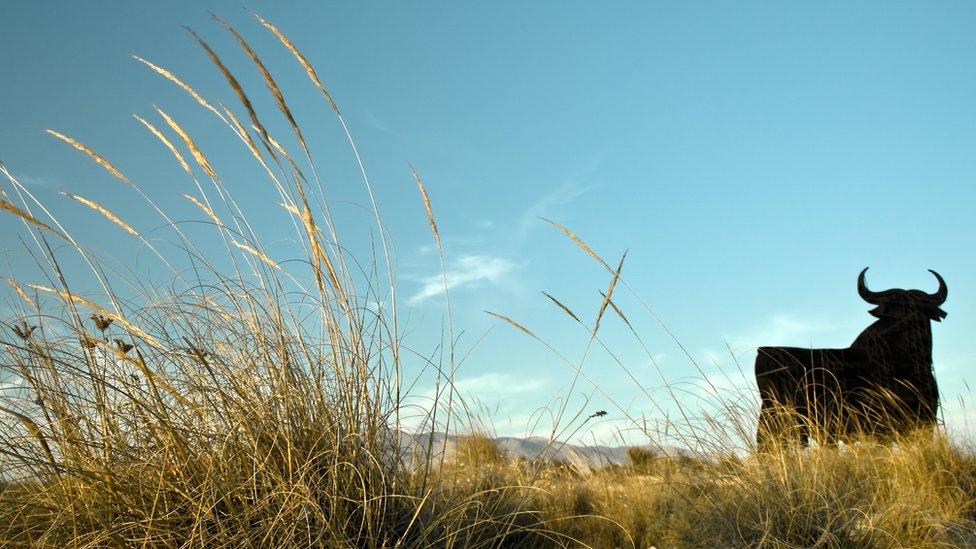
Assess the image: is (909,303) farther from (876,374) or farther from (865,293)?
(876,374)

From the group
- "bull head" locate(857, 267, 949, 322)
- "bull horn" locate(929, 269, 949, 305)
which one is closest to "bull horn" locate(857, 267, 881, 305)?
"bull head" locate(857, 267, 949, 322)

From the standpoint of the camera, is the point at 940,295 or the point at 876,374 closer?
the point at 876,374

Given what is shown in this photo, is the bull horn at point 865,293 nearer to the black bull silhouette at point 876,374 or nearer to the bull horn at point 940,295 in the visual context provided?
the black bull silhouette at point 876,374

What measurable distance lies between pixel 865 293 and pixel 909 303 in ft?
1.14

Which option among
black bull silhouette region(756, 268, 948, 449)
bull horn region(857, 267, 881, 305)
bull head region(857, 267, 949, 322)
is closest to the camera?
black bull silhouette region(756, 268, 948, 449)

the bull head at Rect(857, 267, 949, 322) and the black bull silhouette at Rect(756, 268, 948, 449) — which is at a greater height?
the bull head at Rect(857, 267, 949, 322)

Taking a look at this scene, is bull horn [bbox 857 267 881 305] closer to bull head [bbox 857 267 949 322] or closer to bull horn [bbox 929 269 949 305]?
bull head [bbox 857 267 949 322]

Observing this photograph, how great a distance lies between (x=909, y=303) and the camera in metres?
6.37

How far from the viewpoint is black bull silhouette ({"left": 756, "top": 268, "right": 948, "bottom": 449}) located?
565 centimetres

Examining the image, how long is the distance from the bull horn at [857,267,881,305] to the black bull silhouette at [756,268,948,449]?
0.03 meters

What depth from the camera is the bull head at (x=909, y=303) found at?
20.8ft

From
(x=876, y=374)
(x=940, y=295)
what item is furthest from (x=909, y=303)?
(x=876, y=374)

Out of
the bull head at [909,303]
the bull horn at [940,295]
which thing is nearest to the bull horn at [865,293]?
the bull head at [909,303]

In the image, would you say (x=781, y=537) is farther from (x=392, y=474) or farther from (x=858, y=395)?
(x=858, y=395)
